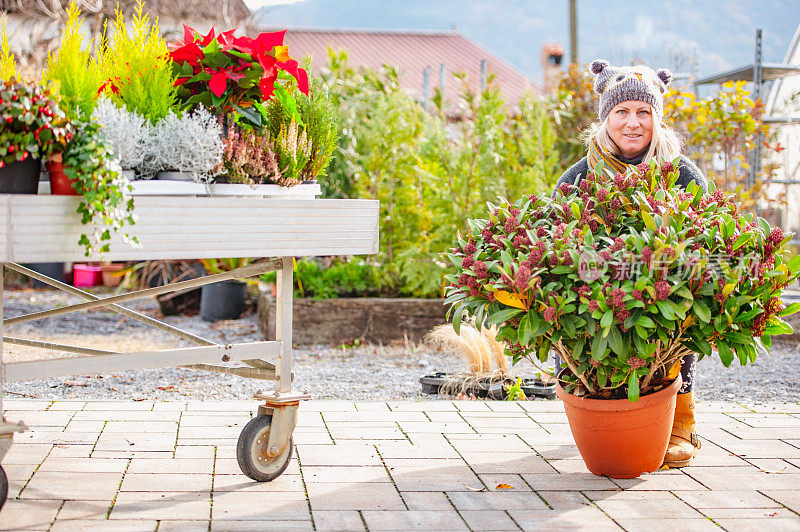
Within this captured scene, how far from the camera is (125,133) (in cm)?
219

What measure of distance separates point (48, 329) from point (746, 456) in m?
4.66

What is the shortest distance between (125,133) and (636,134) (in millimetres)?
1871

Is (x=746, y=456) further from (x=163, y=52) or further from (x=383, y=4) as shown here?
(x=383, y=4)

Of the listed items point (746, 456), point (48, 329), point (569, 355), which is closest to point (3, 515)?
point (569, 355)

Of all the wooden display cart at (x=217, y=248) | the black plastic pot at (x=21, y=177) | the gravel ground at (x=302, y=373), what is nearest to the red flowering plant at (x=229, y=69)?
the wooden display cart at (x=217, y=248)

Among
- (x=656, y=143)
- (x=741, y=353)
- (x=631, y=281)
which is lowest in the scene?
(x=741, y=353)

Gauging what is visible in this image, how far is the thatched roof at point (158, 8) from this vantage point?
685cm

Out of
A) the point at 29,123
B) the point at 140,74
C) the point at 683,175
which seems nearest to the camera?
the point at 29,123

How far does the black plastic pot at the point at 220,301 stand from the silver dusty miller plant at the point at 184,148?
410 cm

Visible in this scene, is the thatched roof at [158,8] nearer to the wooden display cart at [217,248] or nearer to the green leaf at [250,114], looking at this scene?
the green leaf at [250,114]

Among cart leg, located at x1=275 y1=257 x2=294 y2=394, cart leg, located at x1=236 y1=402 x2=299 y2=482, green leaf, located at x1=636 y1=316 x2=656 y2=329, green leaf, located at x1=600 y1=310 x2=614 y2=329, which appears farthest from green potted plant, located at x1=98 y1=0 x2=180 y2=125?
green leaf, located at x1=636 y1=316 x2=656 y2=329

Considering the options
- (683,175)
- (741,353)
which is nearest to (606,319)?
(741,353)

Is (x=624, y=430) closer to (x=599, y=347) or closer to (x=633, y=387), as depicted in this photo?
(x=633, y=387)

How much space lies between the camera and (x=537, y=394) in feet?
13.4
